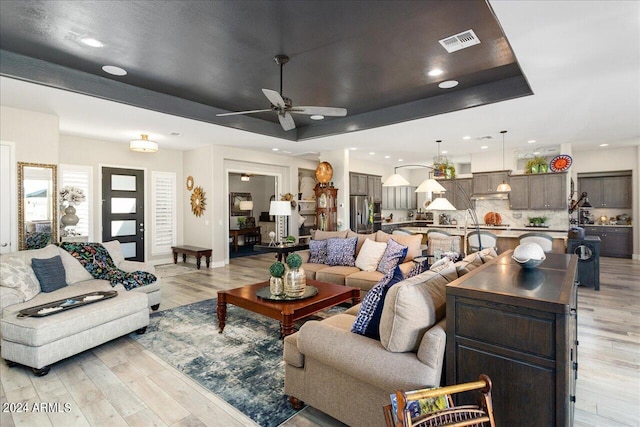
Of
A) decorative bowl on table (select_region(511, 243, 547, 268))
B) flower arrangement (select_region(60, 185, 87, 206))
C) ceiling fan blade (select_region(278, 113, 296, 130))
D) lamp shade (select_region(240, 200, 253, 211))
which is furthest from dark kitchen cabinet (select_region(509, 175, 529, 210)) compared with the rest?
flower arrangement (select_region(60, 185, 87, 206))

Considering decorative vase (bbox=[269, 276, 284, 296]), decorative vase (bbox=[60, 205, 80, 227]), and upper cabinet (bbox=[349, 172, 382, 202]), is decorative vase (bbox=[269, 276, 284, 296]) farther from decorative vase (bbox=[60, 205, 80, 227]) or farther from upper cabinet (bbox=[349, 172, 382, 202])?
upper cabinet (bbox=[349, 172, 382, 202])

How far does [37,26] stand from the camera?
291 cm

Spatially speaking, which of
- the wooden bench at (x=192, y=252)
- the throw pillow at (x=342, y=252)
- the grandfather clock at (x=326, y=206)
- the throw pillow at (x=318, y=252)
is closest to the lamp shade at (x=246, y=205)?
the wooden bench at (x=192, y=252)

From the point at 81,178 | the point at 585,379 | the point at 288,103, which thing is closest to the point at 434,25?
the point at 288,103

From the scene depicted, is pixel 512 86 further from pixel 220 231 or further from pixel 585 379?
pixel 220 231

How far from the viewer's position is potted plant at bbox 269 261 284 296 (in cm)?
334

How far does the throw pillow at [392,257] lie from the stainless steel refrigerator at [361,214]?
3.95 meters

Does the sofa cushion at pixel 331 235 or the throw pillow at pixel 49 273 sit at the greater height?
the sofa cushion at pixel 331 235

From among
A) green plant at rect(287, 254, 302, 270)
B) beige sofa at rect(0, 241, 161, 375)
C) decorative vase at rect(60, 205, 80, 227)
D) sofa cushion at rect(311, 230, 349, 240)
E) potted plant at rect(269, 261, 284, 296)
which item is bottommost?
beige sofa at rect(0, 241, 161, 375)

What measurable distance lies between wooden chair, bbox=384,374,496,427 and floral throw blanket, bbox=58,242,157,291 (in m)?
3.93

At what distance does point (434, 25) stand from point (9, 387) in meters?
4.60

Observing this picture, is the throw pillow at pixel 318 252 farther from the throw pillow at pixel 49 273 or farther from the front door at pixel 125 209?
the front door at pixel 125 209

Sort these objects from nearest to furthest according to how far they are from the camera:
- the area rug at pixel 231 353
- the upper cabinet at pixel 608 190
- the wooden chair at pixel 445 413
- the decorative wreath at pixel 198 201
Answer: the wooden chair at pixel 445 413 → the area rug at pixel 231 353 → the decorative wreath at pixel 198 201 → the upper cabinet at pixel 608 190

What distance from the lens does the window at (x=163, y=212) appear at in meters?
7.71
